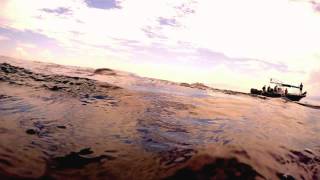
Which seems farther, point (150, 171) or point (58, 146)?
point (58, 146)

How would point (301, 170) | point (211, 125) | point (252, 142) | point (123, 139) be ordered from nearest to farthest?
1. point (301, 170)
2. point (123, 139)
3. point (252, 142)
4. point (211, 125)

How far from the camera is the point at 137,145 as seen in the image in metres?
4.77

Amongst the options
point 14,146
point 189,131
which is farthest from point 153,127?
point 14,146

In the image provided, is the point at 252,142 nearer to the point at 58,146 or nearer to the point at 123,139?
the point at 123,139

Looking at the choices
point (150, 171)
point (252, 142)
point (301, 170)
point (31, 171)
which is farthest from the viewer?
point (252, 142)

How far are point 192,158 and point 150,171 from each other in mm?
667

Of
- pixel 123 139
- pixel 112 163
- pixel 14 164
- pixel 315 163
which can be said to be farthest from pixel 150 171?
pixel 315 163

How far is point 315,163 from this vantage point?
199 inches

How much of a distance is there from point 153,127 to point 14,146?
8.38 feet

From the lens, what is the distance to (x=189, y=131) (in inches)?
233

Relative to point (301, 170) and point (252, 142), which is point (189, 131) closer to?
point (252, 142)

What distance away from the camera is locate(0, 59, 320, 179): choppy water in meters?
3.82

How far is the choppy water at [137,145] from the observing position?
3.82 m

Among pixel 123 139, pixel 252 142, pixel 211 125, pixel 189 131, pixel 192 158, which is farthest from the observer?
pixel 211 125
